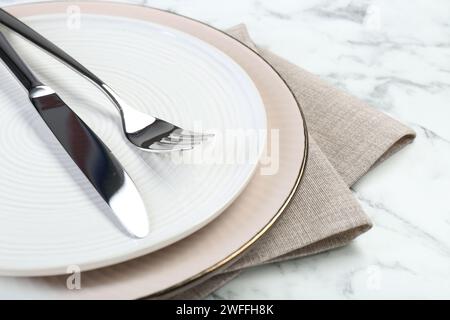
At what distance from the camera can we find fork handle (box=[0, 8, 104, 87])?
576mm

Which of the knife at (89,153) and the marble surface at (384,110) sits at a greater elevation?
→ the knife at (89,153)

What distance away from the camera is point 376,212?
0.56 metres

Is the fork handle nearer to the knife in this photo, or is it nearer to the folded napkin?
the knife

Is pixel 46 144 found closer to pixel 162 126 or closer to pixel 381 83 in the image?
pixel 162 126

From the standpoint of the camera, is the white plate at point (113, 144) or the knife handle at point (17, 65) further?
the knife handle at point (17, 65)

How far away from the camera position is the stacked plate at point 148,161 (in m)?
0.41

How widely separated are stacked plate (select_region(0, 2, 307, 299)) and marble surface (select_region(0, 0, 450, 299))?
7 centimetres

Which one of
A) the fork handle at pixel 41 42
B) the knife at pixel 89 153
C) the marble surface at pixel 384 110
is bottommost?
the marble surface at pixel 384 110

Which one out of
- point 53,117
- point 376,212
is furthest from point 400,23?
point 53,117

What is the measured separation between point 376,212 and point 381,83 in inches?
8.6

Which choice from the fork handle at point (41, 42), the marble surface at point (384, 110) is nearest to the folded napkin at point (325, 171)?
the marble surface at point (384, 110)

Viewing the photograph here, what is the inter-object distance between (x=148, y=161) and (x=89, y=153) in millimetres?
46

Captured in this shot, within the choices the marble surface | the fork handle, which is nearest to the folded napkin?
the marble surface

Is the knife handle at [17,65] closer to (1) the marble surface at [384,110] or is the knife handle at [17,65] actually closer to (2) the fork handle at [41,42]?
(2) the fork handle at [41,42]
